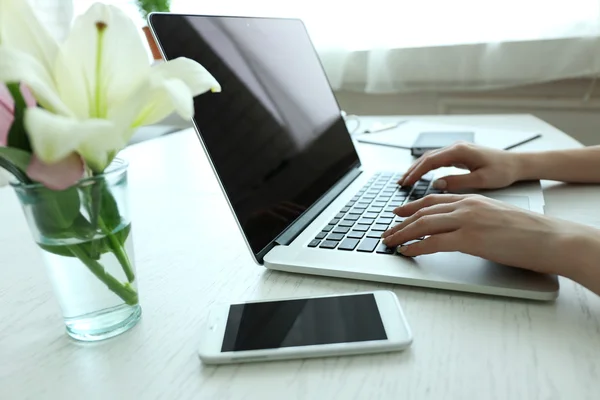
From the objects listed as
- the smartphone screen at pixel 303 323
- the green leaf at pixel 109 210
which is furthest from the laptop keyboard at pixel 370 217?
the green leaf at pixel 109 210

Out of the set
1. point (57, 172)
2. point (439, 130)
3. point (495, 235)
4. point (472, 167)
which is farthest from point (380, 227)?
point (439, 130)

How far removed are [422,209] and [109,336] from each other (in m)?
0.31

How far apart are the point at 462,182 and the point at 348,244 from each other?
27 cm

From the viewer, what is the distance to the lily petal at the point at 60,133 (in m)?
0.26

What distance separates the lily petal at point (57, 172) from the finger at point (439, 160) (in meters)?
0.51

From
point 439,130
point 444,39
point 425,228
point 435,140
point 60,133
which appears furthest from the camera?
point 444,39

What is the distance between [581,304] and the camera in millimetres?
408

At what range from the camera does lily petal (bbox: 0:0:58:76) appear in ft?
1.01

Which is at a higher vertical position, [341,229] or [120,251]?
[120,251]

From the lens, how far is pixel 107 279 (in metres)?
0.37

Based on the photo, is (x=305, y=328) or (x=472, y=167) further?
(x=472, y=167)

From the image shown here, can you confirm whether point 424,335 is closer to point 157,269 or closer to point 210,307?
point 210,307

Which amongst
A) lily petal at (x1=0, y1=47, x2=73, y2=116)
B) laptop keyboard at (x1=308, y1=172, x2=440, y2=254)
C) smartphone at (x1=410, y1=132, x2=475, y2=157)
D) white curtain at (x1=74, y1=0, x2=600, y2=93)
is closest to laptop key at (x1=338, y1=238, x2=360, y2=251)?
laptop keyboard at (x1=308, y1=172, x2=440, y2=254)

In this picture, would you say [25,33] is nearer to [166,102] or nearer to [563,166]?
[166,102]
